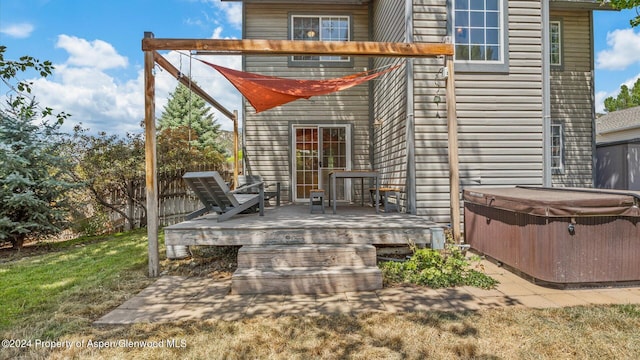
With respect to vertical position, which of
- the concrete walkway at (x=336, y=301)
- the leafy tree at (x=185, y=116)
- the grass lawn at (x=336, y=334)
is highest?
the leafy tree at (x=185, y=116)

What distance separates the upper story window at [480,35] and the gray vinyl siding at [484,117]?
148 millimetres

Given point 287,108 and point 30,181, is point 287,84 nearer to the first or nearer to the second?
point 287,108

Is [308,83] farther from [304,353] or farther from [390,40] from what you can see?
[304,353]

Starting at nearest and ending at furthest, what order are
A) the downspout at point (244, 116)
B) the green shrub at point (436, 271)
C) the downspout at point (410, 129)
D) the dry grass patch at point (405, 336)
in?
1. the dry grass patch at point (405, 336)
2. the green shrub at point (436, 271)
3. the downspout at point (410, 129)
4. the downspout at point (244, 116)

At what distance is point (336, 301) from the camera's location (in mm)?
3105

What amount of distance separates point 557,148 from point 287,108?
658 cm

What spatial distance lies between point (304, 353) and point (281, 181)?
5.71 metres

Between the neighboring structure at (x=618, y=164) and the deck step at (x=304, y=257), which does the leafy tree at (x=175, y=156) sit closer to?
the deck step at (x=304, y=257)

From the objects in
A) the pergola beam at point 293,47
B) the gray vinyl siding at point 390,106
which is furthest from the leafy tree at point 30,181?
the gray vinyl siding at point 390,106

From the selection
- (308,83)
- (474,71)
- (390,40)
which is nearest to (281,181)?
(308,83)

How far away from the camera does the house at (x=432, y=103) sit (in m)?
5.24

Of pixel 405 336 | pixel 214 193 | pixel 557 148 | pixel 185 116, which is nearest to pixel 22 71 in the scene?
pixel 214 193

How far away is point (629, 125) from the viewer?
13.5m

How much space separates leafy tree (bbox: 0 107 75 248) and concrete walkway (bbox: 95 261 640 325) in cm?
396
